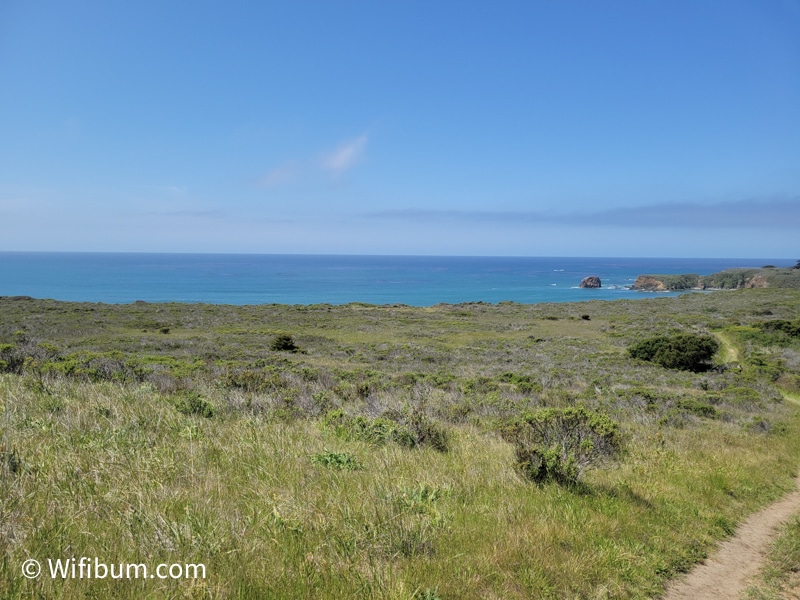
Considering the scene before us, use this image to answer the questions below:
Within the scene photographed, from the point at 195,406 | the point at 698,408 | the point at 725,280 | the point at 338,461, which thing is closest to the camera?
the point at 338,461

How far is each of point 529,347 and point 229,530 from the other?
3103cm

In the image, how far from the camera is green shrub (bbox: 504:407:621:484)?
18.1ft

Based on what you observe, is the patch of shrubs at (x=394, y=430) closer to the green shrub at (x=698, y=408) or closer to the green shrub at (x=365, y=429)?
the green shrub at (x=365, y=429)

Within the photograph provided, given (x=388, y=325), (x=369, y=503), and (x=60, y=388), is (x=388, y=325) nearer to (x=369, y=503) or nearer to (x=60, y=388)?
(x=60, y=388)

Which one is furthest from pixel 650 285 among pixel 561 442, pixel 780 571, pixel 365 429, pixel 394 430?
pixel 780 571

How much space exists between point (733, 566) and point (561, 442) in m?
2.25

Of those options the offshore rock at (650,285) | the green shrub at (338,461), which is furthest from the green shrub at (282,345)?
the offshore rock at (650,285)

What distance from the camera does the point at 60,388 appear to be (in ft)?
25.8

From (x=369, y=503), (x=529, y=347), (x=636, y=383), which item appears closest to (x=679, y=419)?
(x=636, y=383)

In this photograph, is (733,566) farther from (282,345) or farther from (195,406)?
(282,345)

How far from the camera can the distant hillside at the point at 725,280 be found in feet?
335

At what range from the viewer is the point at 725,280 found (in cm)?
12575

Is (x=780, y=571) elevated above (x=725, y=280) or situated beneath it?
situated beneath

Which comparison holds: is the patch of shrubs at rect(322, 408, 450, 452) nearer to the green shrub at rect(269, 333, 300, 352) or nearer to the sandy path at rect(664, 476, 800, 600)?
the sandy path at rect(664, 476, 800, 600)
